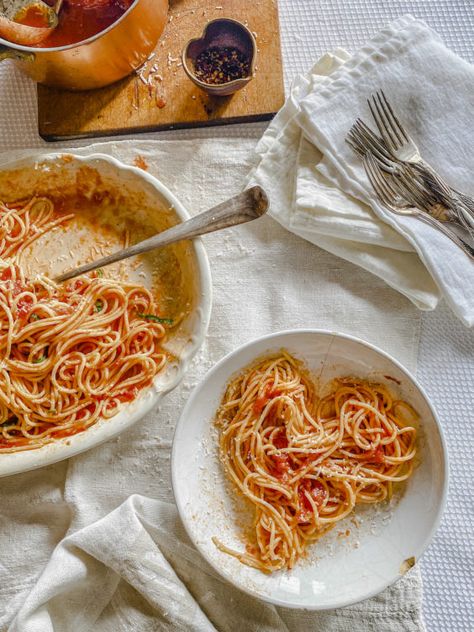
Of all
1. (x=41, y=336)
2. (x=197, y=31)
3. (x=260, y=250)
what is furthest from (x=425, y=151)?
(x=41, y=336)

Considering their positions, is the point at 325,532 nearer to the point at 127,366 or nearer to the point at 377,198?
the point at 127,366

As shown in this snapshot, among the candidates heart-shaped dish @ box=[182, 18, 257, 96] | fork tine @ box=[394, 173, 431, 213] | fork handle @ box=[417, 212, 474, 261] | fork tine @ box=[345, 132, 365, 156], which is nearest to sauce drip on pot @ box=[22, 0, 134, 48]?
heart-shaped dish @ box=[182, 18, 257, 96]

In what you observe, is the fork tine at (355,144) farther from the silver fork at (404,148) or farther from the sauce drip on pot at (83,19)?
the sauce drip on pot at (83,19)

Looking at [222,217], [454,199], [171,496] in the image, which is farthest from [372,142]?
[171,496]

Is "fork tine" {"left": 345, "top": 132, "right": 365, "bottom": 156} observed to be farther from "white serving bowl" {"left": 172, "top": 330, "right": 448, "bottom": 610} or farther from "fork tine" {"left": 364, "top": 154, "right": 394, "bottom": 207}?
"white serving bowl" {"left": 172, "top": 330, "right": 448, "bottom": 610}

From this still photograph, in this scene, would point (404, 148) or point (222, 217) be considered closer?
point (222, 217)

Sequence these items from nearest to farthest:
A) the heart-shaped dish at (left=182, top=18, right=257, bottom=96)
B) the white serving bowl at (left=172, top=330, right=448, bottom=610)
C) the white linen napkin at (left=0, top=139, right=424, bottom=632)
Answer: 1. the white serving bowl at (left=172, top=330, right=448, bottom=610)
2. the white linen napkin at (left=0, top=139, right=424, bottom=632)
3. the heart-shaped dish at (left=182, top=18, right=257, bottom=96)

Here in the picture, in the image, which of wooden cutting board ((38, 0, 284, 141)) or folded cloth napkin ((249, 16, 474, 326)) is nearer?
folded cloth napkin ((249, 16, 474, 326))

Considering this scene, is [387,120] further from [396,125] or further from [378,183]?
[378,183]
